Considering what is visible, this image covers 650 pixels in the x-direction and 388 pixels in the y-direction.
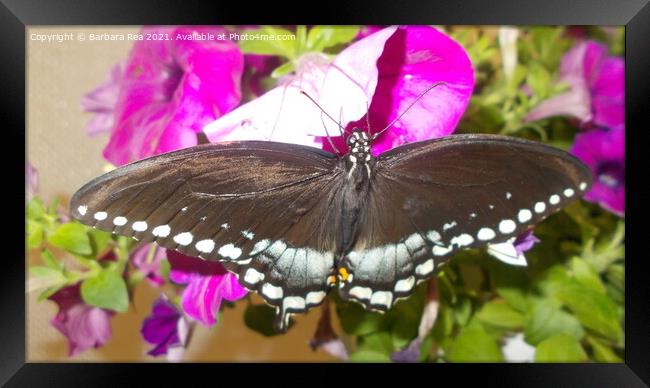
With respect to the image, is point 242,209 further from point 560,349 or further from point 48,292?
point 560,349

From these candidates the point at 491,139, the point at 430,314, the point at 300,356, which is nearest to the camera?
the point at 491,139

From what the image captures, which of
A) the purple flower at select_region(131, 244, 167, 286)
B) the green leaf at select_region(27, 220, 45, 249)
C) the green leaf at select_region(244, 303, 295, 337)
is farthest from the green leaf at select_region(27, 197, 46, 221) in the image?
the green leaf at select_region(244, 303, 295, 337)

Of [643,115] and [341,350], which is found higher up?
[643,115]

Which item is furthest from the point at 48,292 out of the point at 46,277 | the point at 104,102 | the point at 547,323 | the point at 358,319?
the point at 547,323

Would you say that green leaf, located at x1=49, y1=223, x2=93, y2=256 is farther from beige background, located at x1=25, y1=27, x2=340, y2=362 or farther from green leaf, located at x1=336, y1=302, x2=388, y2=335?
green leaf, located at x1=336, y1=302, x2=388, y2=335

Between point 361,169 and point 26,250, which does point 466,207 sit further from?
point 26,250

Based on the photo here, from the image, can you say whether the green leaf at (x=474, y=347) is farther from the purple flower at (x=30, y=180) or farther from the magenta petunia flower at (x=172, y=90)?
the purple flower at (x=30, y=180)

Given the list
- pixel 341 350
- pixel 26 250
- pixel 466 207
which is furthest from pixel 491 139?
pixel 26 250
